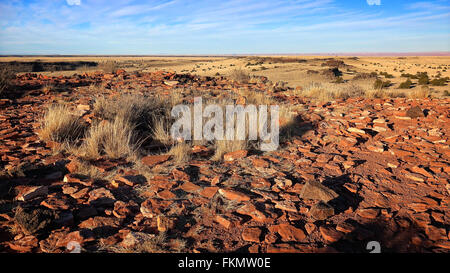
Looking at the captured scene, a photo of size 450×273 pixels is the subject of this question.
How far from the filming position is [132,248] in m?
2.19

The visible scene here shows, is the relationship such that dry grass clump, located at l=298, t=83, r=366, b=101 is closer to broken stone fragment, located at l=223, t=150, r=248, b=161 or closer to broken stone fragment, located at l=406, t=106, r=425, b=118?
broken stone fragment, located at l=406, t=106, r=425, b=118

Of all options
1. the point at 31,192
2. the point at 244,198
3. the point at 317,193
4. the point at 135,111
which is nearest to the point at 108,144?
the point at 31,192

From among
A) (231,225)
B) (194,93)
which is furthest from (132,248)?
(194,93)

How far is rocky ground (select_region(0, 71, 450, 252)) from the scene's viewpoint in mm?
2283

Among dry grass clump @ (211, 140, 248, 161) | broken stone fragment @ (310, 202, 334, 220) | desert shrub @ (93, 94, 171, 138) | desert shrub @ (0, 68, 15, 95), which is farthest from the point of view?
desert shrub @ (0, 68, 15, 95)

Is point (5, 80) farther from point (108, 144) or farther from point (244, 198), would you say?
point (244, 198)

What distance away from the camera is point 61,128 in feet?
15.4

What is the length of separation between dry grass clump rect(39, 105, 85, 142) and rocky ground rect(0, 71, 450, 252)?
0.63ft

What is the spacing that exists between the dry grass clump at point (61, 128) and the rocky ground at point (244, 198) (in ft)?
0.63

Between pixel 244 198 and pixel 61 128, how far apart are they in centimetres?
361

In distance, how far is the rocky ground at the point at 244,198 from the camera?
2283 mm

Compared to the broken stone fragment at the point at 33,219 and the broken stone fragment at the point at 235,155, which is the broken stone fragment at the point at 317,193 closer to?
the broken stone fragment at the point at 235,155

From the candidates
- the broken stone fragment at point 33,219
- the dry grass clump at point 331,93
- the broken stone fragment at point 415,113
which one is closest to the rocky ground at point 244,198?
the broken stone fragment at point 33,219

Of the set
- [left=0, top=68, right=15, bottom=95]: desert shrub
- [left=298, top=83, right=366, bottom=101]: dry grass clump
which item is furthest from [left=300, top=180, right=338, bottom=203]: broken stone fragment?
[left=0, top=68, right=15, bottom=95]: desert shrub
